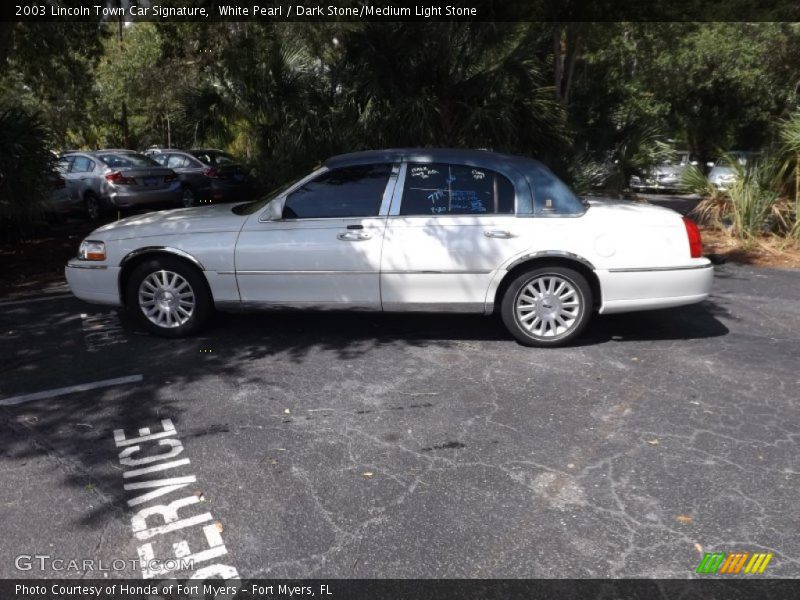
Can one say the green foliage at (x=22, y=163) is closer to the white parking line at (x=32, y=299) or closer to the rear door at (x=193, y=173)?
the white parking line at (x=32, y=299)

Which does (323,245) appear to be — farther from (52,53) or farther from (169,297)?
(52,53)

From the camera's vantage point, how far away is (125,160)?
1462 cm

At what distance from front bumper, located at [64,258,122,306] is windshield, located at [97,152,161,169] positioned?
905 centimetres

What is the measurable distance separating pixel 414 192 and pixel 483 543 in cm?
324

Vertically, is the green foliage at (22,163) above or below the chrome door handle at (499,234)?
above

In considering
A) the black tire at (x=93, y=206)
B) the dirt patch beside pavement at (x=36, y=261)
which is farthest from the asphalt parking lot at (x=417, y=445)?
the black tire at (x=93, y=206)

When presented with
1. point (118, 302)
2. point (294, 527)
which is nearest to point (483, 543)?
point (294, 527)

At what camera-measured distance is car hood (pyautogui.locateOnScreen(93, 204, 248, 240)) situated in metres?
5.88

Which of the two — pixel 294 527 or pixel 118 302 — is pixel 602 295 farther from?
pixel 118 302

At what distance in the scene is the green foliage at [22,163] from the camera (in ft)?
30.6

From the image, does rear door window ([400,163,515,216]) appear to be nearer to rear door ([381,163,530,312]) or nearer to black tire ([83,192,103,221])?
rear door ([381,163,530,312])

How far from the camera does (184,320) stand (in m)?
5.96

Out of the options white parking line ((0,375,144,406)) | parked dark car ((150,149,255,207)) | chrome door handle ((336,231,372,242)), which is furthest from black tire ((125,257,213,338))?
parked dark car ((150,149,255,207))
